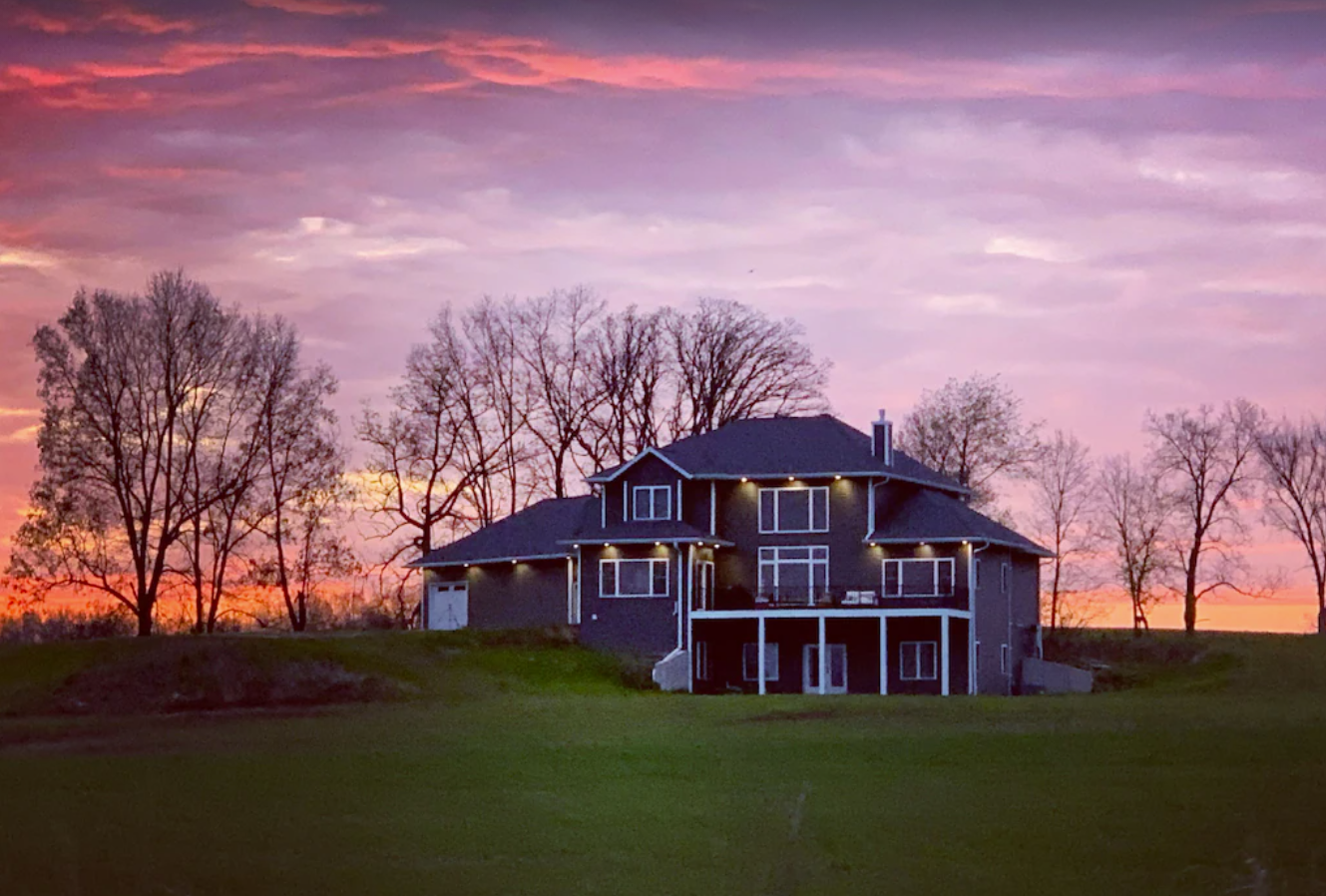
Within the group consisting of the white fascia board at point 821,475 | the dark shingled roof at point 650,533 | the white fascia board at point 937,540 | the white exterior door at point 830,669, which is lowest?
the white exterior door at point 830,669

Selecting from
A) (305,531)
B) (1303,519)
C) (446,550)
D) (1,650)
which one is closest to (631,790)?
(1,650)

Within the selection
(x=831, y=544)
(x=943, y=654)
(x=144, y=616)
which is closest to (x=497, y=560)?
(x=144, y=616)

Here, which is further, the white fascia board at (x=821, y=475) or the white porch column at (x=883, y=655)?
the white fascia board at (x=821, y=475)

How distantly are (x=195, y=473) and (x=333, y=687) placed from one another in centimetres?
1850

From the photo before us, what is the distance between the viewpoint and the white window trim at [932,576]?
5606cm

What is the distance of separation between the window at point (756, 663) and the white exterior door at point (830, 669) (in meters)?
0.93

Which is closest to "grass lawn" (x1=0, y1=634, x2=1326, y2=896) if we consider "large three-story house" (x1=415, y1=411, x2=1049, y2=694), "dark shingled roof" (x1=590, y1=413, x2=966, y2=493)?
"large three-story house" (x1=415, y1=411, x2=1049, y2=694)

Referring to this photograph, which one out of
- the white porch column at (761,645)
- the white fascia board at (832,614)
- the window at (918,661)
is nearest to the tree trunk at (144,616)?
the white fascia board at (832,614)

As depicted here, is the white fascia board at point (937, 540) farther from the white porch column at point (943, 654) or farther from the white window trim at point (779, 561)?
the white porch column at point (943, 654)

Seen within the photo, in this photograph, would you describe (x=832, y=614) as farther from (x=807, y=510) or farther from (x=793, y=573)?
(x=807, y=510)

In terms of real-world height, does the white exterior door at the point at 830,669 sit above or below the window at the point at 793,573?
below

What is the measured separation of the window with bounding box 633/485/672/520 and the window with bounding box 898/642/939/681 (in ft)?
28.4

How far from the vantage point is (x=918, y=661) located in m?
57.1

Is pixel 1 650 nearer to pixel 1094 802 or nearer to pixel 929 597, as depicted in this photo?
pixel 929 597
